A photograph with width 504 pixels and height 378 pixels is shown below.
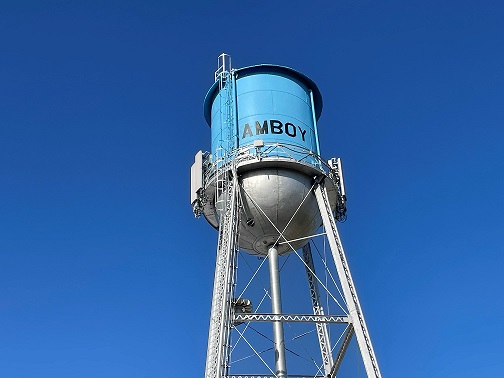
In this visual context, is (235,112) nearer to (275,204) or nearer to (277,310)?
(275,204)

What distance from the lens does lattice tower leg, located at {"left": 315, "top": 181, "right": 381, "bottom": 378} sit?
56.3 feet

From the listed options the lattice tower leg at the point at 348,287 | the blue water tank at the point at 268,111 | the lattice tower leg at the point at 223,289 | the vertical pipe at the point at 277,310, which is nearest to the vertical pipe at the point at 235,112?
the blue water tank at the point at 268,111

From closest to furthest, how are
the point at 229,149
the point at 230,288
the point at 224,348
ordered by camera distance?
the point at 224,348, the point at 230,288, the point at 229,149

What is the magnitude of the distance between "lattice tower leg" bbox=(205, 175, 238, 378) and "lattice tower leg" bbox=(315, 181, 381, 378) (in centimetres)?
278

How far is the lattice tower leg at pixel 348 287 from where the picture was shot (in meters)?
17.2

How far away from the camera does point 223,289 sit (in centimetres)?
1850

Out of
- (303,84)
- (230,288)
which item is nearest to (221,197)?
(230,288)

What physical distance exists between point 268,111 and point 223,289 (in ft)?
20.0

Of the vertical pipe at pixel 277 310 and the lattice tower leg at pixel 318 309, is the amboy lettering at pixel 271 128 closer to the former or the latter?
the vertical pipe at pixel 277 310

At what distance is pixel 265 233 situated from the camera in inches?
814

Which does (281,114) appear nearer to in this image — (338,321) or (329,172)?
(329,172)

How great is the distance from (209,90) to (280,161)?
4657 mm

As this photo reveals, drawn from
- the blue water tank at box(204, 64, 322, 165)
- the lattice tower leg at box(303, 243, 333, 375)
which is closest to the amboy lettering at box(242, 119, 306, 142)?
the blue water tank at box(204, 64, 322, 165)

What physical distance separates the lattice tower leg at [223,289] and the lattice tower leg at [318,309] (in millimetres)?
3310
